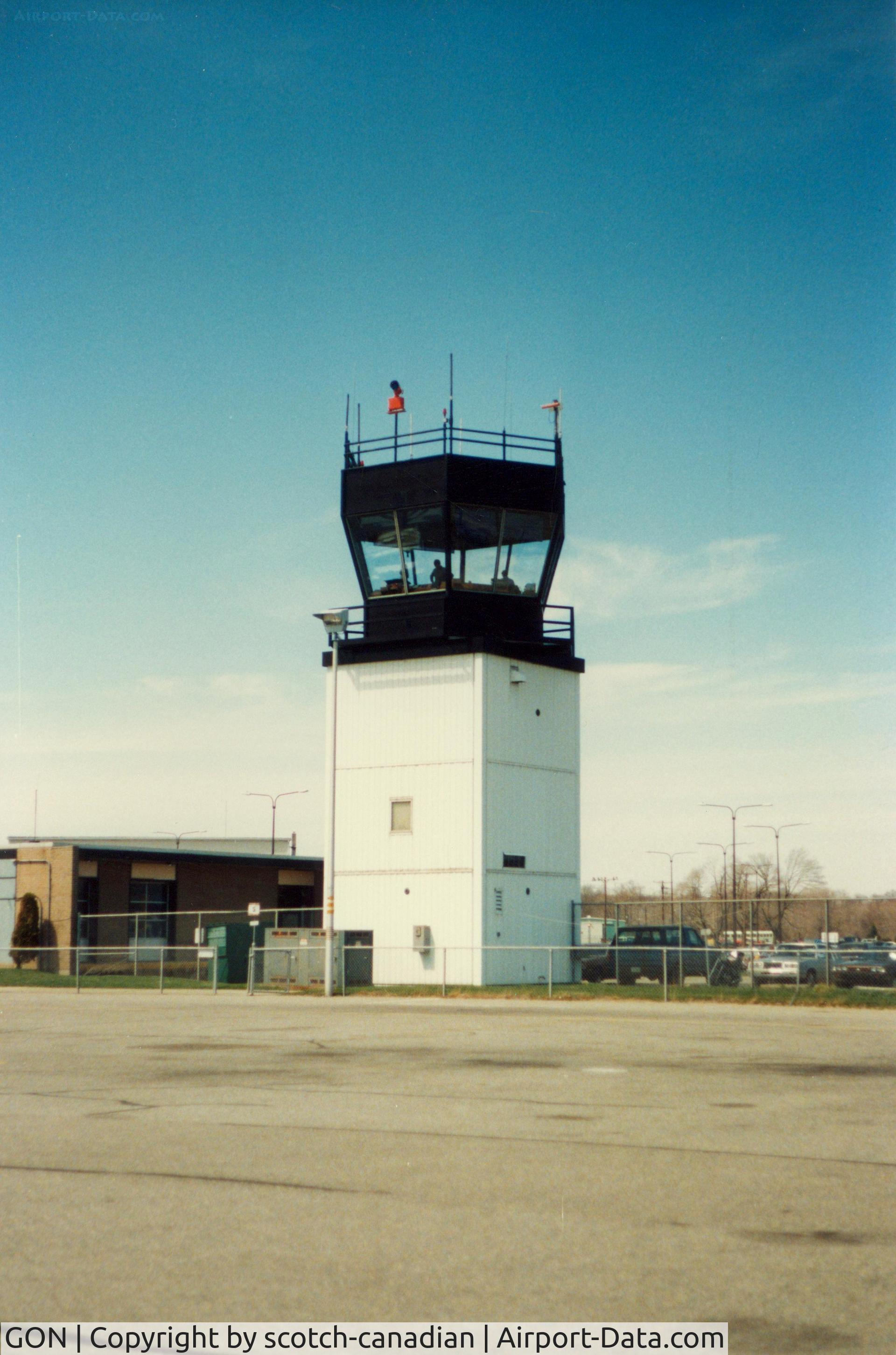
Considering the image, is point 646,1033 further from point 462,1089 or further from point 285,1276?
point 285,1276

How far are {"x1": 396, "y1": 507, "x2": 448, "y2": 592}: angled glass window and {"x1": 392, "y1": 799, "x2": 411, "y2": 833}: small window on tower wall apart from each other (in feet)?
19.9

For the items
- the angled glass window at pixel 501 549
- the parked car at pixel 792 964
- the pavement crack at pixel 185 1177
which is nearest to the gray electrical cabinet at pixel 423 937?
the parked car at pixel 792 964

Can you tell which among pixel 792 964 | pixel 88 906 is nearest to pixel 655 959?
pixel 792 964

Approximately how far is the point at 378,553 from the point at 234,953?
13875 millimetres

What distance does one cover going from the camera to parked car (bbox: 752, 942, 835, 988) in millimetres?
39697

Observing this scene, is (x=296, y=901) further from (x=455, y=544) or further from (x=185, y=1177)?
(x=185, y=1177)

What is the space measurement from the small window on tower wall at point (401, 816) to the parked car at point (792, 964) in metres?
10.6

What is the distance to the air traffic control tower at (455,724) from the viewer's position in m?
38.0

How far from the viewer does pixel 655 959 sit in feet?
126

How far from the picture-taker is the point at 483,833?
3759cm

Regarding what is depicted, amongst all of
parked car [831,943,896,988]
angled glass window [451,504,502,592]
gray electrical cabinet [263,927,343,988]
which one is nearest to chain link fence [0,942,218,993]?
gray electrical cabinet [263,927,343,988]

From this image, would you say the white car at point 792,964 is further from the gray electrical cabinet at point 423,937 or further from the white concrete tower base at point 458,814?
the gray electrical cabinet at point 423,937

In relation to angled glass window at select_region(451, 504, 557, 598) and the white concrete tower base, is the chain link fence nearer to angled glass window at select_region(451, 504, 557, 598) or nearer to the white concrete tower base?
the white concrete tower base

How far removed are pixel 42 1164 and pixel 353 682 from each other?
103 ft
